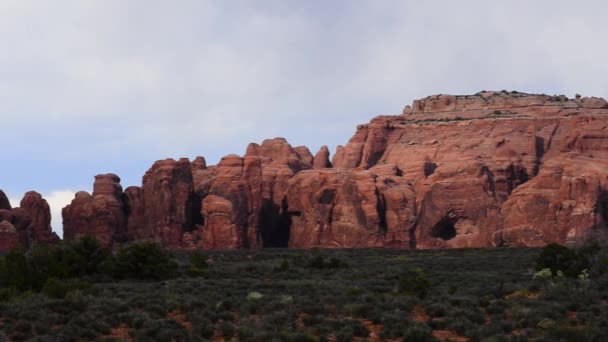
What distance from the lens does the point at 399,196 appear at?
8988 centimetres

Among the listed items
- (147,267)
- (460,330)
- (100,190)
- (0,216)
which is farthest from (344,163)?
(460,330)

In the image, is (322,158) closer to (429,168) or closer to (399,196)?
(429,168)

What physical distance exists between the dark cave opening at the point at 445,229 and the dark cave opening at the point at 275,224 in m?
14.1

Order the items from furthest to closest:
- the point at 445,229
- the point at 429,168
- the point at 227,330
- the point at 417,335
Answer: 1. the point at 429,168
2. the point at 445,229
3. the point at 227,330
4. the point at 417,335

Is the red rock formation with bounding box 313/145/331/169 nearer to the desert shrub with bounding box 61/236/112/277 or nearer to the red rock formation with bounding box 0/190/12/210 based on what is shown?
the red rock formation with bounding box 0/190/12/210

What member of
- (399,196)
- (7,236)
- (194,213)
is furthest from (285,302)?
(194,213)

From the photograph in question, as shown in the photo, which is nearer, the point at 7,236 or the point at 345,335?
the point at 345,335

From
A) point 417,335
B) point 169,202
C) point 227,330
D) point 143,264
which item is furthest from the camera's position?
point 169,202

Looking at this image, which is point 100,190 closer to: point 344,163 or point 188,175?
point 188,175

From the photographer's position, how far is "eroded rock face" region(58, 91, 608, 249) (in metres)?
84.1

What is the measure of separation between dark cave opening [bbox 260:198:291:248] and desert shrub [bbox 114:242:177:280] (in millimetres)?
47102

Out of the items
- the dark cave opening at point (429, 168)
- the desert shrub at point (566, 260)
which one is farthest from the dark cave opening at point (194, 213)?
the desert shrub at point (566, 260)

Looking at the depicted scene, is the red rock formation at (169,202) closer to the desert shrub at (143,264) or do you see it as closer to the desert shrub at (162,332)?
the desert shrub at (143,264)

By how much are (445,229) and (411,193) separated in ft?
13.9
